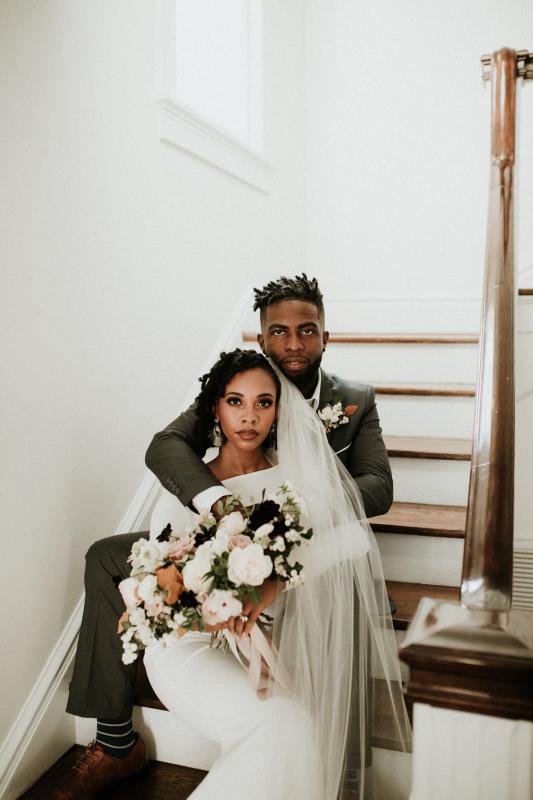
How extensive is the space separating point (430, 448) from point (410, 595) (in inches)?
24.9

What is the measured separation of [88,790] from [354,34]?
169 inches

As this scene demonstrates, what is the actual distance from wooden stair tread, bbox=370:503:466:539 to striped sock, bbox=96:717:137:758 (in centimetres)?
101

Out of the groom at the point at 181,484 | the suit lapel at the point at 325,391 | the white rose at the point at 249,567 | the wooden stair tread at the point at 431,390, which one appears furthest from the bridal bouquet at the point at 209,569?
the wooden stair tread at the point at 431,390

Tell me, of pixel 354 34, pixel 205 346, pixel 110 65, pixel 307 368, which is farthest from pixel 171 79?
pixel 354 34

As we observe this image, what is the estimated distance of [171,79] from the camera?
2.72 meters

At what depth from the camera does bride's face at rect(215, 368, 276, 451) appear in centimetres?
183

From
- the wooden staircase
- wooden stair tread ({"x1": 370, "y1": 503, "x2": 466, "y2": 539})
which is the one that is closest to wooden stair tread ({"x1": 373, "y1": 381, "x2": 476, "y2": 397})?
the wooden staircase

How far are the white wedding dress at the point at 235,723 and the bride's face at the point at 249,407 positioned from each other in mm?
537

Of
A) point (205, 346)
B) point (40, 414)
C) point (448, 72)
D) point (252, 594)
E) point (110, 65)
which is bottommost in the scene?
point (252, 594)

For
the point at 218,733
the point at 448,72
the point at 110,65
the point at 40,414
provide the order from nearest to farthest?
the point at 218,733 < the point at 40,414 < the point at 110,65 < the point at 448,72

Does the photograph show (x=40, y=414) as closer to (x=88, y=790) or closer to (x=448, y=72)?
(x=88, y=790)

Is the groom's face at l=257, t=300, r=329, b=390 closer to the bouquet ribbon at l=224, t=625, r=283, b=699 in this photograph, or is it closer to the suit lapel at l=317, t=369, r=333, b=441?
the suit lapel at l=317, t=369, r=333, b=441

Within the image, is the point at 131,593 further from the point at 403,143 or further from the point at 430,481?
the point at 403,143

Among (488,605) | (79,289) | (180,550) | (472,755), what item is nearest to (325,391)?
(79,289)
